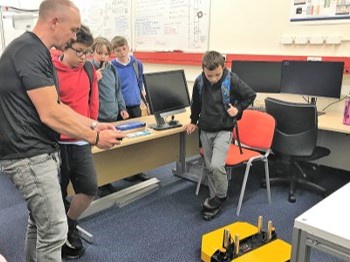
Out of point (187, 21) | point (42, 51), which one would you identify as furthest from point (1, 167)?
point (187, 21)

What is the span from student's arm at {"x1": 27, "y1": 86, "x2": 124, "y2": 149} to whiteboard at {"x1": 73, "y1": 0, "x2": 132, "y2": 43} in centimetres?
386

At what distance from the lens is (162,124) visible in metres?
2.81

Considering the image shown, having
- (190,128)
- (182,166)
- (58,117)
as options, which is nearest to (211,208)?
(190,128)

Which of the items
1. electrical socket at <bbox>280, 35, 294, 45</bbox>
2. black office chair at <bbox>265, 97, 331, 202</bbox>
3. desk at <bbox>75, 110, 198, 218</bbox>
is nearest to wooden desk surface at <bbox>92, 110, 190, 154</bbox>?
desk at <bbox>75, 110, 198, 218</bbox>

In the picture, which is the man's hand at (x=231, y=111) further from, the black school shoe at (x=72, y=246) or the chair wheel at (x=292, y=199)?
the black school shoe at (x=72, y=246)

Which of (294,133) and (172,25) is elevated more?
(172,25)

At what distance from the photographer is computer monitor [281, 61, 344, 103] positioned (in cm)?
316

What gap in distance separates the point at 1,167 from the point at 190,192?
6.52 feet

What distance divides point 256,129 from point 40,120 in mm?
1895

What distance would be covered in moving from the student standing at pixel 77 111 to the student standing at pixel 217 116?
919mm

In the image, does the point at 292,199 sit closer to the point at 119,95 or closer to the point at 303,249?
the point at 119,95

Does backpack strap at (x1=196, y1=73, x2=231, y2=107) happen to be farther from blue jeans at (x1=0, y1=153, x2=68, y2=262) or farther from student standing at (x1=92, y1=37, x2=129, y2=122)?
blue jeans at (x1=0, y1=153, x2=68, y2=262)

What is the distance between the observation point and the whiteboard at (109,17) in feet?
16.8

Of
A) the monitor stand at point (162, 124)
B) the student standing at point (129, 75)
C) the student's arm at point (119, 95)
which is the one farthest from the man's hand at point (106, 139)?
the student standing at point (129, 75)
